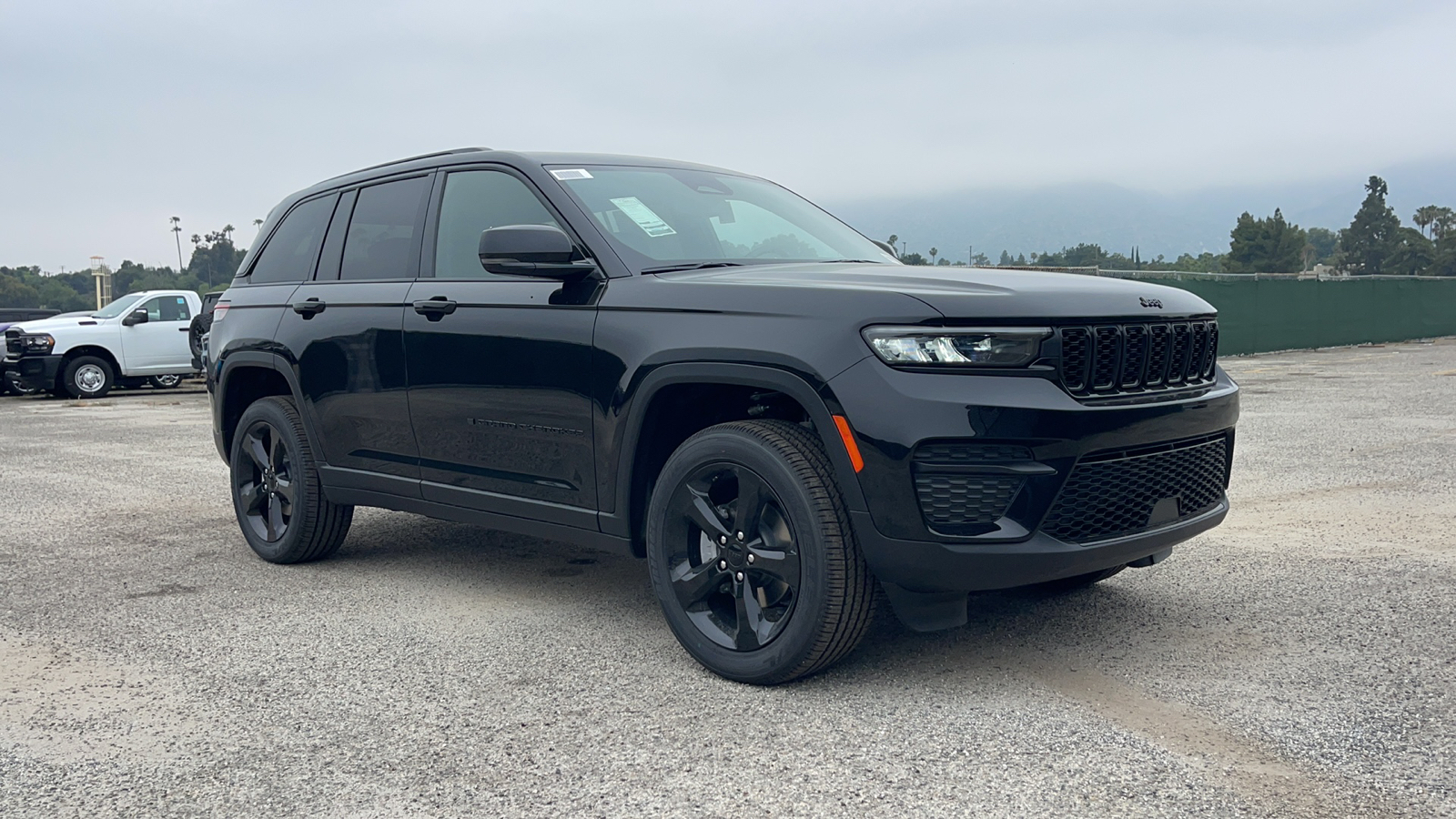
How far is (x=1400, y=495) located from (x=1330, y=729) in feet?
14.3

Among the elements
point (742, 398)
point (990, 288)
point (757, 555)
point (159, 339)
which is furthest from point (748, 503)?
point (159, 339)

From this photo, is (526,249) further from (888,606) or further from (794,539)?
(888,606)

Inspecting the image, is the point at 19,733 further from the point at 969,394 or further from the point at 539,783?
the point at 969,394

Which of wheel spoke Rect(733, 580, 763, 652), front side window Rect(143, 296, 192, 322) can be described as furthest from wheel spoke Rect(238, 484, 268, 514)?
front side window Rect(143, 296, 192, 322)

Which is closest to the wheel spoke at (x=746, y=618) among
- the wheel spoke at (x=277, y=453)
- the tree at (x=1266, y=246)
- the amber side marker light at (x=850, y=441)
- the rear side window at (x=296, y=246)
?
the amber side marker light at (x=850, y=441)

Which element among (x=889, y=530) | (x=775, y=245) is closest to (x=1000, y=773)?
(x=889, y=530)

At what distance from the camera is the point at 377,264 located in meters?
5.18

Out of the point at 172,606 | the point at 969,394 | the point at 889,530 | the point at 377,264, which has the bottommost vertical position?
the point at 172,606

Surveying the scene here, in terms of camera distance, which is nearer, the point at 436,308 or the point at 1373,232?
the point at 436,308

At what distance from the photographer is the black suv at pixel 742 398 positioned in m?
3.30

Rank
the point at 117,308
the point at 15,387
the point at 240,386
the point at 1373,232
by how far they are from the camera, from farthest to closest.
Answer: the point at 1373,232 < the point at 15,387 < the point at 117,308 < the point at 240,386

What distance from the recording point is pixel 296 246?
5.84 meters

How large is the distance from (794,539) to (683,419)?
72 cm

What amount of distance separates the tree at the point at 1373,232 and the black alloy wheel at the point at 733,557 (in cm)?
11817
